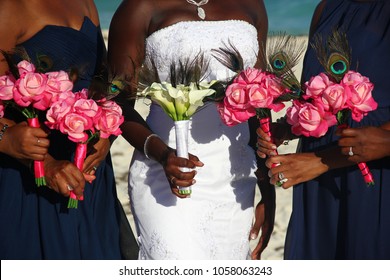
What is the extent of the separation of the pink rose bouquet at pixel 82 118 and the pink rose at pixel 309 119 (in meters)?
0.96

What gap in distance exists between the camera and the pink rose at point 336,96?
4.09 meters

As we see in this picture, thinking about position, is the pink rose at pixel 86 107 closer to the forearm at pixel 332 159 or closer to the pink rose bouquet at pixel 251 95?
the pink rose bouquet at pixel 251 95

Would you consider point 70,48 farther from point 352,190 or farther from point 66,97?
point 352,190

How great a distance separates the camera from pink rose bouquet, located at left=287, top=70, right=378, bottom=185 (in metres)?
4.11

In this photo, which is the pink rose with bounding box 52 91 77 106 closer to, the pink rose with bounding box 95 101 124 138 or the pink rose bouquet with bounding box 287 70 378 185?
the pink rose with bounding box 95 101 124 138

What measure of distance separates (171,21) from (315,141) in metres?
1.13

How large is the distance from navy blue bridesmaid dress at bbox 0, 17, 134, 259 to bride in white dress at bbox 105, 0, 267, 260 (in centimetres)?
25

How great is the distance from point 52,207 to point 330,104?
5.73 ft

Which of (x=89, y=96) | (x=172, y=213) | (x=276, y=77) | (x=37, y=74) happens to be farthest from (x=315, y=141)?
(x=37, y=74)

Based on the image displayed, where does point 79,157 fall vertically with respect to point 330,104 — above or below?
below

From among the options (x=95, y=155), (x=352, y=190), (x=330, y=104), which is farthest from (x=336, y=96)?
(x=95, y=155)

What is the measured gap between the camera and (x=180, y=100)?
4246mm

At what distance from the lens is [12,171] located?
4566 mm

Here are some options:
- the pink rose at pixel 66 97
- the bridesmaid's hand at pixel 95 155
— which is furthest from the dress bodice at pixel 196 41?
the pink rose at pixel 66 97
